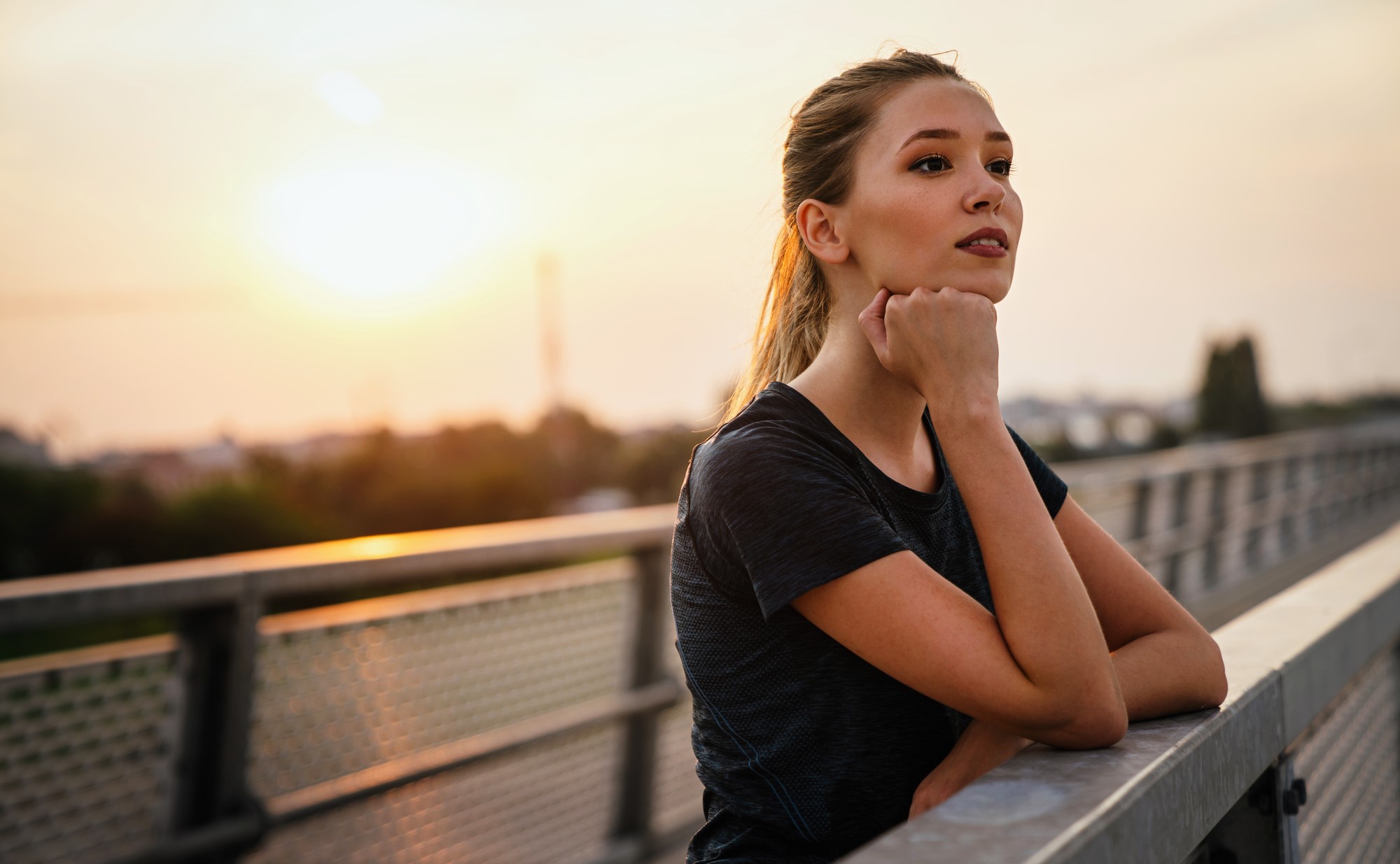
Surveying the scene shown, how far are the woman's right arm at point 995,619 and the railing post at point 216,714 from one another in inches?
74.4

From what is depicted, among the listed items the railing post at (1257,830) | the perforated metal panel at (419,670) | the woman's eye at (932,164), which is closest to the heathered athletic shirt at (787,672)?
the railing post at (1257,830)

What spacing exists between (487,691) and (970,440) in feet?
8.75

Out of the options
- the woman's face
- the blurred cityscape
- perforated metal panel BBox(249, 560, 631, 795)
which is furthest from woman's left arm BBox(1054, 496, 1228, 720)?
the blurred cityscape

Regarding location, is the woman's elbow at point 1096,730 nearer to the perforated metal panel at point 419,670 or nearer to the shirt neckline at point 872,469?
the shirt neckline at point 872,469

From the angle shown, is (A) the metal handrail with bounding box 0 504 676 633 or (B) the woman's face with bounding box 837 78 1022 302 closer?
(B) the woman's face with bounding box 837 78 1022 302

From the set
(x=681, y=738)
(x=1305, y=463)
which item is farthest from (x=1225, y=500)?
(x=681, y=738)

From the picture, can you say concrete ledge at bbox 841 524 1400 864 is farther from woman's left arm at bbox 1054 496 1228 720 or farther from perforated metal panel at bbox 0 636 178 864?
perforated metal panel at bbox 0 636 178 864

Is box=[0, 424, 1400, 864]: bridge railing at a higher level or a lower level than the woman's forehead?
lower

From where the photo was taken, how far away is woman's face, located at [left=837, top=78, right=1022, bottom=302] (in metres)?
1.66

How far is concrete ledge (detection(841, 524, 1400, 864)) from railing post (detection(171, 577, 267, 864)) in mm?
2198

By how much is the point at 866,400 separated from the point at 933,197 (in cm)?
32

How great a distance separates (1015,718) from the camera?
1304mm

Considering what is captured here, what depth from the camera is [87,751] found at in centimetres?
267

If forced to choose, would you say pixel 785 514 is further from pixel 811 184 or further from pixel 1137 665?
pixel 811 184
